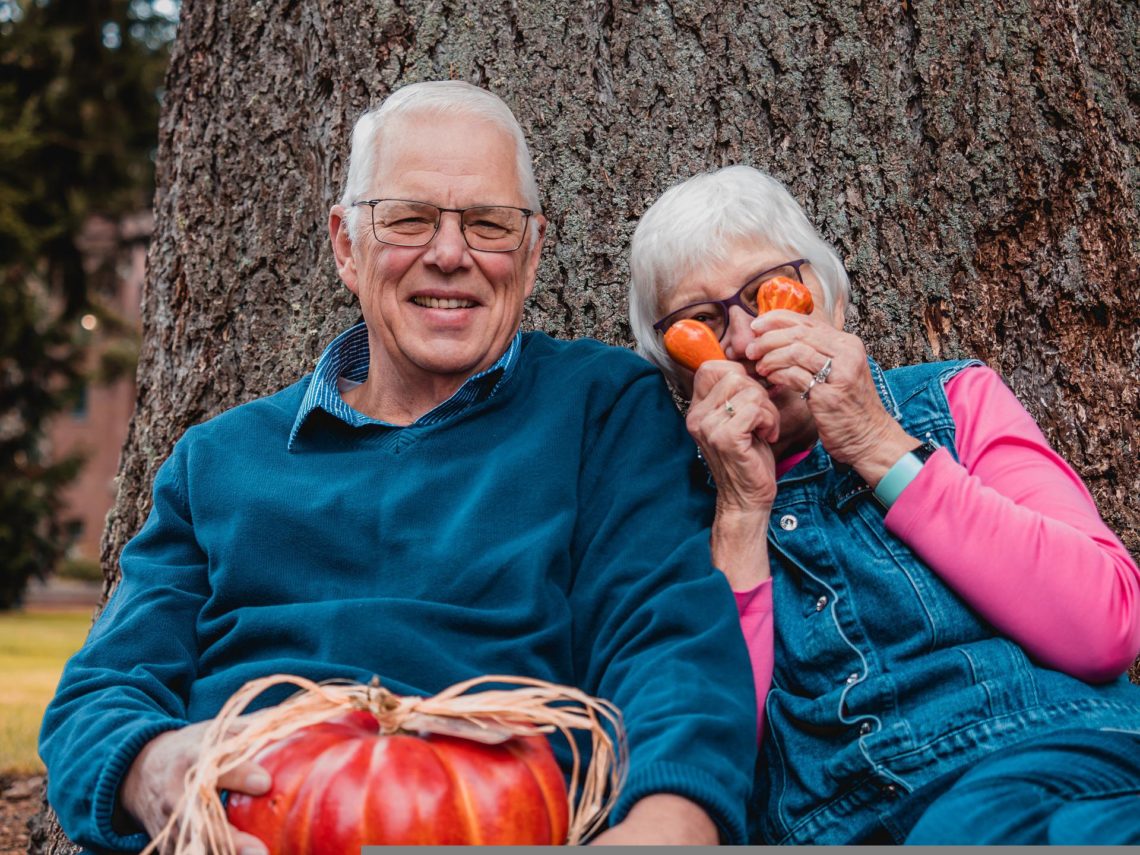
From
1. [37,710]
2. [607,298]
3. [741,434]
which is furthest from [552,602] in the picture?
[37,710]

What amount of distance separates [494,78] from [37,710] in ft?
19.5

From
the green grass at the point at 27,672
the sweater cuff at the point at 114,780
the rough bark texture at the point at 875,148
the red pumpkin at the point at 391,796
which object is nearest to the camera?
the red pumpkin at the point at 391,796

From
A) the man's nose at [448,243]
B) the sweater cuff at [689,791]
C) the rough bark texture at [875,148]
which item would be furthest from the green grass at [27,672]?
A: the sweater cuff at [689,791]

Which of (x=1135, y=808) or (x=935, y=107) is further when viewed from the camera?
(x=935, y=107)

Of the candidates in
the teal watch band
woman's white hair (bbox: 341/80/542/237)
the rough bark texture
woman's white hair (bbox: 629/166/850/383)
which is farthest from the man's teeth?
the teal watch band

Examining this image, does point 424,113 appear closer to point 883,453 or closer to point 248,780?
point 883,453

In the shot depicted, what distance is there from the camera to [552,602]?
2.35 metres

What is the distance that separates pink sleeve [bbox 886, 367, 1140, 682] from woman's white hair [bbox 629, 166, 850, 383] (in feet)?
1.87

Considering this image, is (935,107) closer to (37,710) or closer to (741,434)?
(741,434)

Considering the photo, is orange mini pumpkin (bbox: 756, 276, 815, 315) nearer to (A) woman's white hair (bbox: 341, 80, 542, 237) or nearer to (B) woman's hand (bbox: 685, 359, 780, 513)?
(B) woman's hand (bbox: 685, 359, 780, 513)

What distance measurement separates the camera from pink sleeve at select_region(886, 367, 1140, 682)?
2.20 m

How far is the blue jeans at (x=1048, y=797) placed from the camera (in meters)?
1.85

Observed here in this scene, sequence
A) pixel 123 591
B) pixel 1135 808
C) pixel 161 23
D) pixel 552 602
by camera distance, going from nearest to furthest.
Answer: pixel 1135 808, pixel 552 602, pixel 123 591, pixel 161 23

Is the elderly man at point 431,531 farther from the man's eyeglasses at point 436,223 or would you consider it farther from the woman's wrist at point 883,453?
the woman's wrist at point 883,453
